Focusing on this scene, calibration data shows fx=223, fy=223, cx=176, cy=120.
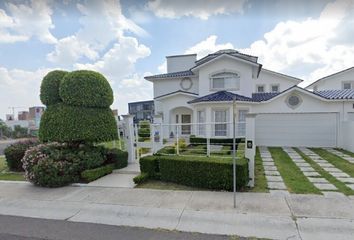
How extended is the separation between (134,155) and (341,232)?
8390 mm

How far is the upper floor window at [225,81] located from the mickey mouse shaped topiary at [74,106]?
1017 centimetres

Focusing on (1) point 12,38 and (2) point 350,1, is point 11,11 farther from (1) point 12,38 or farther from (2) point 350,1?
(2) point 350,1

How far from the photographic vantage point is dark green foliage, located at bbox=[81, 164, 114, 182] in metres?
8.03

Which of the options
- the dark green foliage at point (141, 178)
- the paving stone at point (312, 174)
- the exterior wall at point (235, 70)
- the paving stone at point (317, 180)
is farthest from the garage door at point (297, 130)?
the dark green foliage at point (141, 178)

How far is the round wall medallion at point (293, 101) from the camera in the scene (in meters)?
14.9

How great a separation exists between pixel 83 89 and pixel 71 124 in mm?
1396

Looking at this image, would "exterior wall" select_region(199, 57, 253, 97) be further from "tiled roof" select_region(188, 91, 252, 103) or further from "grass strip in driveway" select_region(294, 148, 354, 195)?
→ "grass strip in driveway" select_region(294, 148, 354, 195)

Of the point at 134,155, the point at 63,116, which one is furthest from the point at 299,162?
the point at 63,116

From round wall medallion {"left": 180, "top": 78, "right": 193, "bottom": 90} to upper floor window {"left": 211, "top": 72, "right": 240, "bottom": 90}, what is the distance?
3.11 meters

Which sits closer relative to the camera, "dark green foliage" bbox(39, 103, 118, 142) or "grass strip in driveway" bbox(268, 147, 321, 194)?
"grass strip in driveway" bbox(268, 147, 321, 194)

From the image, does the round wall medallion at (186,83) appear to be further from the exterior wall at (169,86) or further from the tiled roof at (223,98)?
the tiled roof at (223,98)

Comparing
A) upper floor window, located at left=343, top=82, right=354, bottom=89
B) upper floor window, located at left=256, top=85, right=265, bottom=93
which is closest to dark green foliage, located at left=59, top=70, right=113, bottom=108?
upper floor window, located at left=256, top=85, right=265, bottom=93

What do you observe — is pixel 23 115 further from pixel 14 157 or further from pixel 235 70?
pixel 235 70

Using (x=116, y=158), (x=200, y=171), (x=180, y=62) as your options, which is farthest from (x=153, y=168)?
(x=180, y=62)
